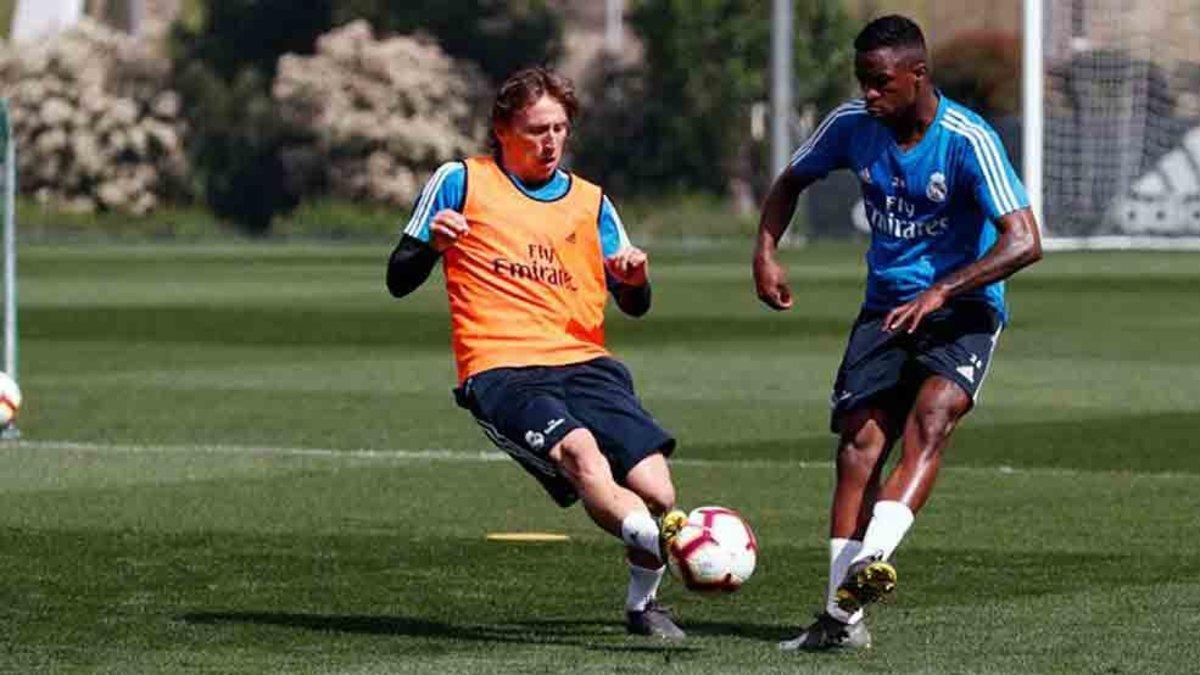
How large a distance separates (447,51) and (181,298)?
45.8 metres

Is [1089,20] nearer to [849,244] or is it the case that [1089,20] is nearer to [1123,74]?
[1123,74]

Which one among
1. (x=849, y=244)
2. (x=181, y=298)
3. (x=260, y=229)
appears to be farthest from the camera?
(x=260, y=229)

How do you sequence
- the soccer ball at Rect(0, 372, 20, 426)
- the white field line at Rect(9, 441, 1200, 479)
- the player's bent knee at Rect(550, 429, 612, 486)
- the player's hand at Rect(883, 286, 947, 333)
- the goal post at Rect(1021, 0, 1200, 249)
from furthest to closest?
1. the goal post at Rect(1021, 0, 1200, 249)
2. the soccer ball at Rect(0, 372, 20, 426)
3. the white field line at Rect(9, 441, 1200, 479)
4. the player's bent knee at Rect(550, 429, 612, 486)
5. the player's hand at Rect(883, 286, 947, 333)

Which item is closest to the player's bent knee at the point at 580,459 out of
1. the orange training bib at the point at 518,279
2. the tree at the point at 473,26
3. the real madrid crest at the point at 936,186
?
the orange training bib at the point at 518,279

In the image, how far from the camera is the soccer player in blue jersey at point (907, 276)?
10461mm

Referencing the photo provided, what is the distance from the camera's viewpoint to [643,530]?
10.4 metres

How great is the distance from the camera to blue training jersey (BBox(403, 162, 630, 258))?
10.7 metres

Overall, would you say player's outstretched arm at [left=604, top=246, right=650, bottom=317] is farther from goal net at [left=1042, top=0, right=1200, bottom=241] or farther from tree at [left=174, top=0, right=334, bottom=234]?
tree at [left=174, top=0, right=334, bottom=234]

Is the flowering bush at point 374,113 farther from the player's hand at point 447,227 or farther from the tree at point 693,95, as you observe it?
the player's hand at point 447,227

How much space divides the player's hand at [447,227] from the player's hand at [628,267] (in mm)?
488

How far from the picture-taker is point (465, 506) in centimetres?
1525

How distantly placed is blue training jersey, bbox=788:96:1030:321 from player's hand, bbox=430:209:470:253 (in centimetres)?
112

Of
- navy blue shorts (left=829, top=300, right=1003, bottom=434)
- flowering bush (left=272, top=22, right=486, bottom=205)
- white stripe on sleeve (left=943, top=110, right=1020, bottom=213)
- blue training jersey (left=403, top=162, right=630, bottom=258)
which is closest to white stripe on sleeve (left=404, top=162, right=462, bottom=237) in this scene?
blue training jersey (left=403, top=162, right=630, bottom=258)

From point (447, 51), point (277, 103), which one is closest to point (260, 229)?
point (277, 103)
